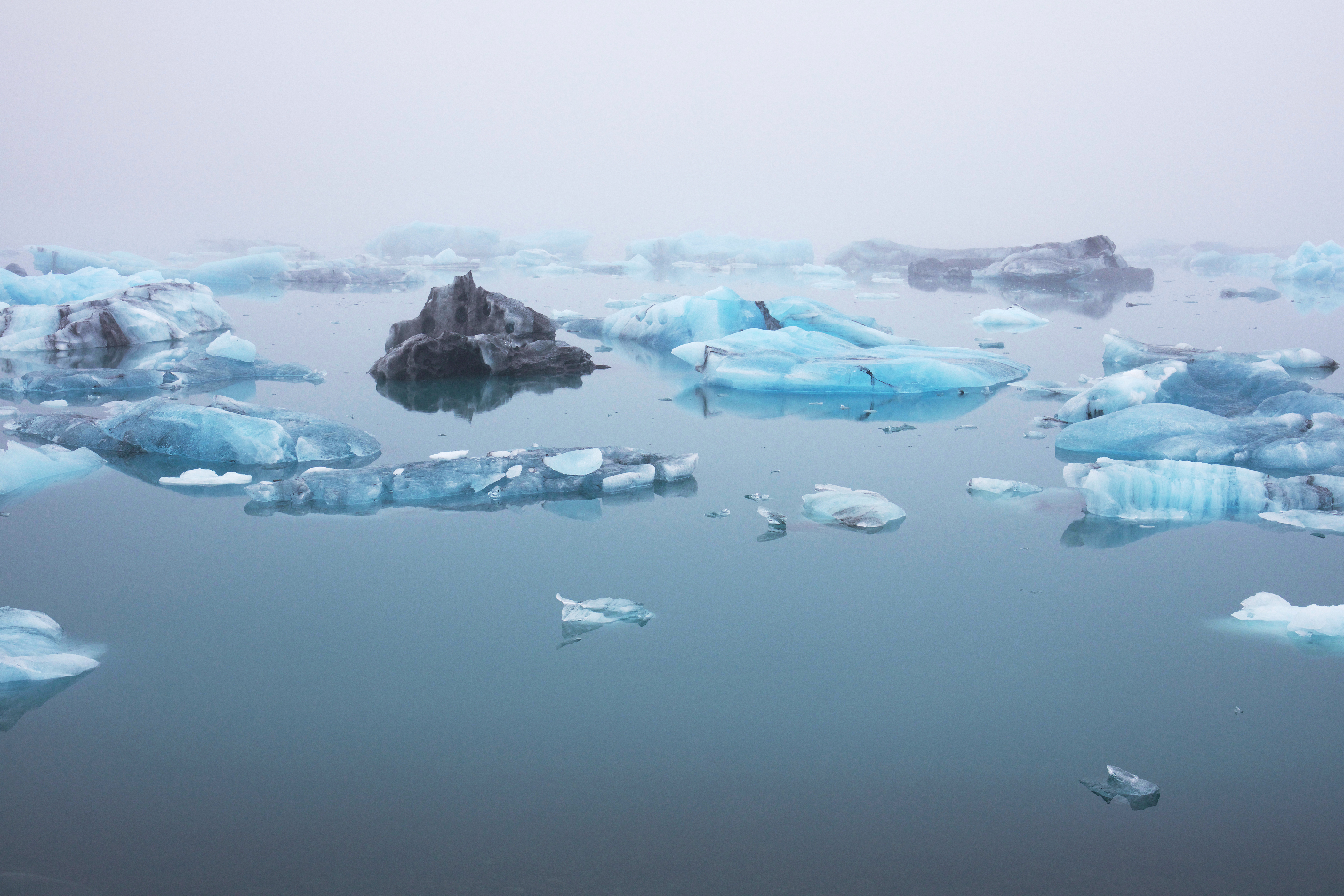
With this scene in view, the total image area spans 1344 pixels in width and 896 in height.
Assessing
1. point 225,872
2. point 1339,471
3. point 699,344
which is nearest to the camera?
point 225,872

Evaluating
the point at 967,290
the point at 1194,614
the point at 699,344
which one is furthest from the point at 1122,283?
the point at 1194,614

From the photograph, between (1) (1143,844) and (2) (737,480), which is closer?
(1) (1143,844)

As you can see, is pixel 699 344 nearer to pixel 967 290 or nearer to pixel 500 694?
pixel 500 694

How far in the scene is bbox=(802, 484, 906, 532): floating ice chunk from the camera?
146 inches

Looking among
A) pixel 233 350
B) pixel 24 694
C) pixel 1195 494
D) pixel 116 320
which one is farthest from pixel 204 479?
pixel 116 320

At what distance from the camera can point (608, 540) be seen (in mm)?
3520

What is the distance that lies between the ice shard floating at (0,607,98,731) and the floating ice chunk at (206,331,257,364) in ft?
A: 14.5

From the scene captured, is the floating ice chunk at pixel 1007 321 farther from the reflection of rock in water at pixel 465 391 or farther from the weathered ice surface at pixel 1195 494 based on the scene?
the weathered ice surface at pixel 1195 494

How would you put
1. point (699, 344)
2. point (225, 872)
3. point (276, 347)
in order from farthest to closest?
point (276, 347), point (699, 344), point (225, 872)

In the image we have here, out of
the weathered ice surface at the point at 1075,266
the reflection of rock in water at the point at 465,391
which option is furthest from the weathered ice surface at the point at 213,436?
the weathered ice surface at the point at 1075,266

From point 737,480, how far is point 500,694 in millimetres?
2041

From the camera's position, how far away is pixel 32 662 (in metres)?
2.49

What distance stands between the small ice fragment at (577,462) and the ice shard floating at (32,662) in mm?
1850

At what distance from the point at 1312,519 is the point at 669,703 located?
2801 mm
